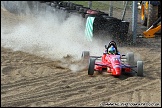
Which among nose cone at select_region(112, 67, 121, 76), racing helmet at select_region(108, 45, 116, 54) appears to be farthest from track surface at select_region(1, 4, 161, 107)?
racing helmet at select_region(108, 45, 116, 54)

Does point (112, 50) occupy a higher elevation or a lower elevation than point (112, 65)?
higher

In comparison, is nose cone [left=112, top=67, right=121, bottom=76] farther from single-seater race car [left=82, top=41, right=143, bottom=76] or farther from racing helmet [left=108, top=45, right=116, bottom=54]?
racing helmet [left=108, top=45, right=116, bottom=54]

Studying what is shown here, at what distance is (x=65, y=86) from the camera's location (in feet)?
25.5

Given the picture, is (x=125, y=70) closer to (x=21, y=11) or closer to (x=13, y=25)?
(x=13, y=25)

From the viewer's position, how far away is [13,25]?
17000mm

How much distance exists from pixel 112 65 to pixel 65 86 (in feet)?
5.64

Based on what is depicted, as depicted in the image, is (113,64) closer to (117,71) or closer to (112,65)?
(112,65)

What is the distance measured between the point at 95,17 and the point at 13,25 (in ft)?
15.7

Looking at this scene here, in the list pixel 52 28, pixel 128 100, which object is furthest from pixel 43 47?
pixel 128 100

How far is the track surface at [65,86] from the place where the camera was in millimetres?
6781

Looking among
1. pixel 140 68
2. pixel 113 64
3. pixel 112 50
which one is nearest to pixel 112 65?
pixel 113 64

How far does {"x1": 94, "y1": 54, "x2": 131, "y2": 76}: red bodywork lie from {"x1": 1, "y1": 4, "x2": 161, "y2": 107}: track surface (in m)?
0.19

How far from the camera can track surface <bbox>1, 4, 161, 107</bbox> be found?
678cm

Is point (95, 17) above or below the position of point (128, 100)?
above
